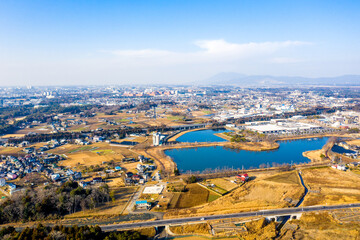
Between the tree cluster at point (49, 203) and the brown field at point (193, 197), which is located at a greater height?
the tree cluster at point (49, 203)

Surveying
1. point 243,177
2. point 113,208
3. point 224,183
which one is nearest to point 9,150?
point 113,208

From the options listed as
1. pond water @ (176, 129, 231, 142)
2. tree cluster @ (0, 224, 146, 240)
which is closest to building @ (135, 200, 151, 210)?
tree cluster @ (0, 224, 146, 240)

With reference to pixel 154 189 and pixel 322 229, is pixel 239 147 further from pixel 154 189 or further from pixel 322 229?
pixel 322 229

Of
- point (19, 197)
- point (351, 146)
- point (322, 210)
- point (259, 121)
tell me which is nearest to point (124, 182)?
point (19, 197)

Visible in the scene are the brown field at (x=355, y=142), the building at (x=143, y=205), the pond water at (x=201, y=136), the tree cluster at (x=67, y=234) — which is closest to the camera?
the tree cluster at (x=67, y=234)

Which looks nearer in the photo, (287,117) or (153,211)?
(153,211)

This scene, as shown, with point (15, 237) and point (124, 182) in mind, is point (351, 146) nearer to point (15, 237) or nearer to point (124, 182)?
point (124, 182)

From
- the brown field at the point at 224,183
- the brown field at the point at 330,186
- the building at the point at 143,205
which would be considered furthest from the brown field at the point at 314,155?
the building at the point at 143,205

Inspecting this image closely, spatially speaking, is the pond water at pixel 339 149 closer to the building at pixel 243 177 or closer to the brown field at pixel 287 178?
the brown field at pixel 287 178
